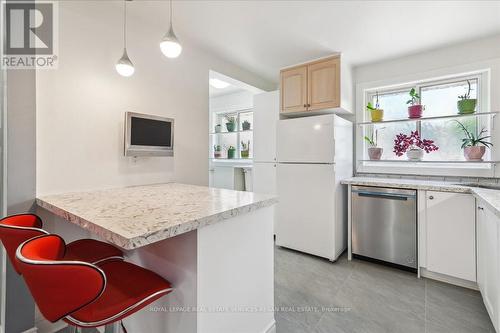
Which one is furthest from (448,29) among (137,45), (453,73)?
(137,45)

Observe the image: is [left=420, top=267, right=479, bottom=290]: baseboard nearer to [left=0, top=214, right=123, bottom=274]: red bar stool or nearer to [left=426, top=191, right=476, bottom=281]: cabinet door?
[left=426, top=191, right=476, bottom=281]: cabinet door

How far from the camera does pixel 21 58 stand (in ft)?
4.66

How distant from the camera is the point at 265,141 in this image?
3361 millimetres

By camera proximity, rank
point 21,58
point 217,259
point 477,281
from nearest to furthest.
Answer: point 217,259
point 21,58
point 477,281

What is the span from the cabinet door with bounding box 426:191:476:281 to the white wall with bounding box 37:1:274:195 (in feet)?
7.93

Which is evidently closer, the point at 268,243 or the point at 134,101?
the point at 268,243

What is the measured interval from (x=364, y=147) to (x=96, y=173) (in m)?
3.02

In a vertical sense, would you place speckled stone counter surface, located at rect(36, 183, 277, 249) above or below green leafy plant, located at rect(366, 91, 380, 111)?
below

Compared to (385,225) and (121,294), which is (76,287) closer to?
(121,294)

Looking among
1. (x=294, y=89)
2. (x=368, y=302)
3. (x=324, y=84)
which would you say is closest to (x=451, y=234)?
(x=368, y=302)

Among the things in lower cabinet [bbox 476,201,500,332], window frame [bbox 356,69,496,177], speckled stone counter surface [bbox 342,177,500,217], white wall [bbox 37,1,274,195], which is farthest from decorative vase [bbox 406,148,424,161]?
white wall [bbox 37,1,274,195]

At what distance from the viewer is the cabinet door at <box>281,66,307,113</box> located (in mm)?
2934

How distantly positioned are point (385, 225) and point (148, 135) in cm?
247

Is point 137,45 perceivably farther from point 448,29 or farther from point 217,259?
point 448,29
